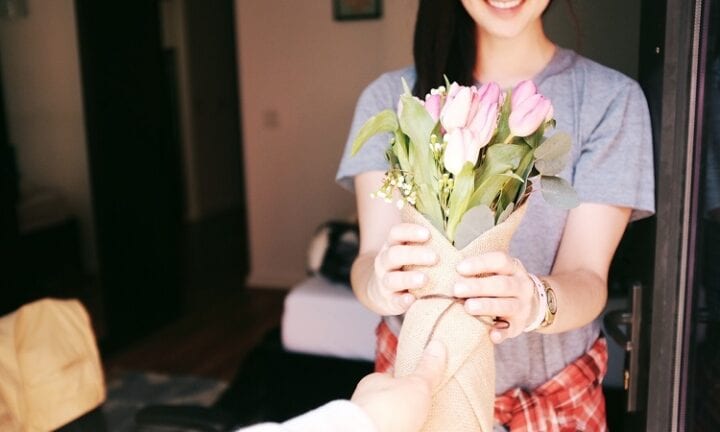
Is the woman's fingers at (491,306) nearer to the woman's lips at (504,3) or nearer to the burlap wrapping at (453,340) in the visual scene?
the burlap wrapping at (453,340)

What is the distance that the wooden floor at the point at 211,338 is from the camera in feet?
10.7

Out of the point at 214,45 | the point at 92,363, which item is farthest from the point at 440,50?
the point at 214,45

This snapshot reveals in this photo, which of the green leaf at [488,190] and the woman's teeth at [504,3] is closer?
the green leaf at [488,190]

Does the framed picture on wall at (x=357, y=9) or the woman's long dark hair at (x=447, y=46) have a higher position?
the framed picture on wall at (x=357, y=9)

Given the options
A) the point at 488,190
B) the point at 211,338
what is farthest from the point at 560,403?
the point at 211,338

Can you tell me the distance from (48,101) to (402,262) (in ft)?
9.20

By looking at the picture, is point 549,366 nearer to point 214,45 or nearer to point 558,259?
point 558,259

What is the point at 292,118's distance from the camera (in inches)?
151

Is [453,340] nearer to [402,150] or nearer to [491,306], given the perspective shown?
[491,306]

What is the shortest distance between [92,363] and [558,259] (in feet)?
2.67

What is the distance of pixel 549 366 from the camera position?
0.95m

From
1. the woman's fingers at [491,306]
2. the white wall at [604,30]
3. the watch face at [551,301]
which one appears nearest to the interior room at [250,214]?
the white wall at [604,30]

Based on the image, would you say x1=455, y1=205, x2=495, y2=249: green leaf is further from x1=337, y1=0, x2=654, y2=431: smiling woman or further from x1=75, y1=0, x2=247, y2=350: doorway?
x1=75, y1=0, x2=247, y2=350: doorway

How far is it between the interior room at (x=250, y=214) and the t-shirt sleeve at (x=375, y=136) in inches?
7.7
